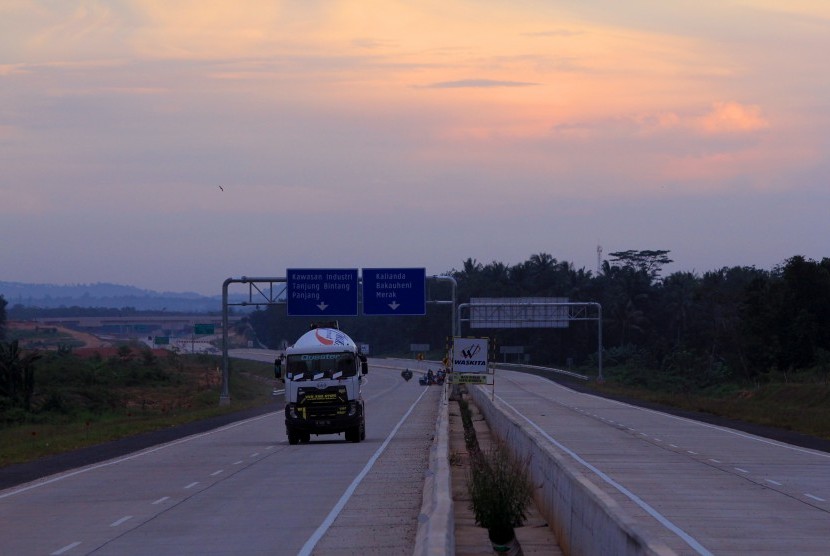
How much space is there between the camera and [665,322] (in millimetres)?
128875

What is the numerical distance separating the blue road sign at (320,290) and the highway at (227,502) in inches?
938

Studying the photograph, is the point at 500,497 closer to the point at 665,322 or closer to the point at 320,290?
the point at 320,290

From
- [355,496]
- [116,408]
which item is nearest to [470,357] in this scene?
[116,408]

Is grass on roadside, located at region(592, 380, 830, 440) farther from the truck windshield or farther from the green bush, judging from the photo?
the green bush

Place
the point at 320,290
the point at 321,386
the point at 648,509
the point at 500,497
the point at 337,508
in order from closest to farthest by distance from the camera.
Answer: the point at 500,497 → the point at 648,509 → the point at 337,508 → the point at 321,386 → the point at 320,290

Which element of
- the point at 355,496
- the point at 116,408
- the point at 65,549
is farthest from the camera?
the point at 116,408

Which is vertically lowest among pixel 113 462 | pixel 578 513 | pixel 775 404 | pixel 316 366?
pixel 775 404

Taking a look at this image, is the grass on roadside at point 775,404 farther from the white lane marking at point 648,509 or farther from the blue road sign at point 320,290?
the blue road sign at point 320,290

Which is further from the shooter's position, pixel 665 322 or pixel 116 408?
pixel 665 322

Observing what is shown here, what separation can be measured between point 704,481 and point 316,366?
45.6 ft

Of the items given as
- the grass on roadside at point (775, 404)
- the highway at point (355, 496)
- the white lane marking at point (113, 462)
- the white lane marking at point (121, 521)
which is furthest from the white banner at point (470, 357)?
the white lane marking at point (121, 521)

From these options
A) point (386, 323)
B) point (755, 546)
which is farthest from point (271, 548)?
point (386, 323)

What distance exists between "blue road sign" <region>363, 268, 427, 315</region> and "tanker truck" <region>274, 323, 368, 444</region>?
2460cm

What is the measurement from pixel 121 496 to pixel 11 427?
30.4 meters
